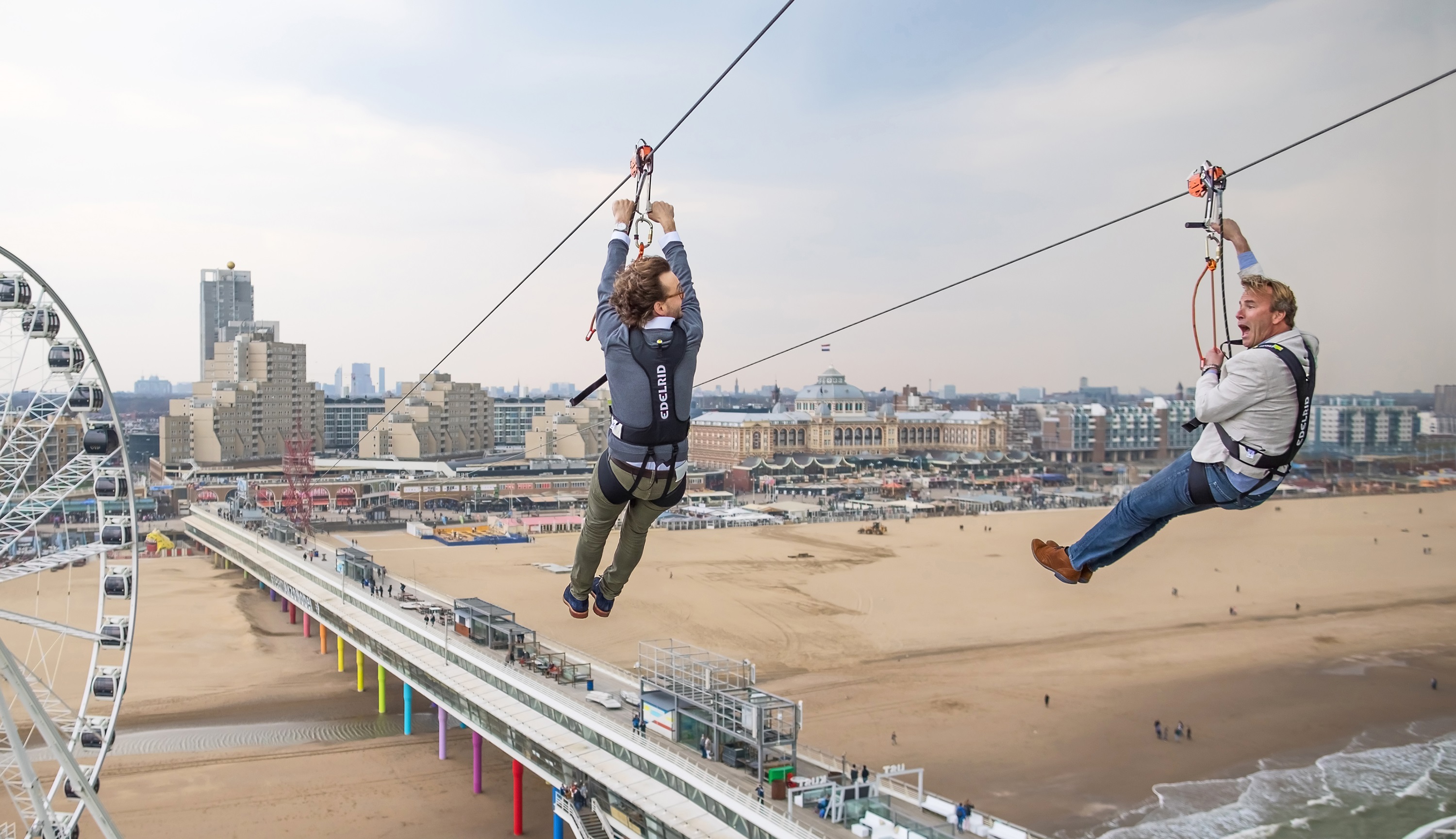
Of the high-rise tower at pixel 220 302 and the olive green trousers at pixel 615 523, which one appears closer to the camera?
the olive green trousers at pixel 615 523

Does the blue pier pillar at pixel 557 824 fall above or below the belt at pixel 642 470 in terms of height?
below

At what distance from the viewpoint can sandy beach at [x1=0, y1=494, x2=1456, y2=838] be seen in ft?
54.0

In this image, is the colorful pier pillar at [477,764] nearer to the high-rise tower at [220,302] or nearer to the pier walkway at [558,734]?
the pier walkway at [558,734]

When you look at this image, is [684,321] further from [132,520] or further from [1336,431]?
[1336,431]

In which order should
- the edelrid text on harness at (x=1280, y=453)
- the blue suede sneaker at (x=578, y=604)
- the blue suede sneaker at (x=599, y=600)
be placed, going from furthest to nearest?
1. the blue suede sneaker at (x=578, y=604)
2. the blue suede sneaker at (x=599, y=600)
3. the edelrid text on harness at (x=1280, y=453)

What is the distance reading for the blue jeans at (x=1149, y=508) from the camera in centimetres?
346

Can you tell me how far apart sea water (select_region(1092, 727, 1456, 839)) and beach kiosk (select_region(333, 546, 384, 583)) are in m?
18.6

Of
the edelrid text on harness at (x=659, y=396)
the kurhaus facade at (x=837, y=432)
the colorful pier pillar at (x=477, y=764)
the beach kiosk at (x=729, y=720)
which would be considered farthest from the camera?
the kurhaus facade at (x=837, y=432)

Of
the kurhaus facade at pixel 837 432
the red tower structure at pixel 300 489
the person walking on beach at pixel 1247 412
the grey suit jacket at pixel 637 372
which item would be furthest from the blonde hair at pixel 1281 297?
the kurhaus facade at pixel 837 432

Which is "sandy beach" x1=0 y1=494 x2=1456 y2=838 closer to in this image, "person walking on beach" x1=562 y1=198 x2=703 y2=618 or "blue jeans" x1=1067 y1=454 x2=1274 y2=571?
"blue jeans" x1=1067 y1=454 x2=1274 y2=571

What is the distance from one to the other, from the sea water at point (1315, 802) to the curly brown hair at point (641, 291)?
13559 millimetres

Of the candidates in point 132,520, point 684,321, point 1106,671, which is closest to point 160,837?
point 132,520

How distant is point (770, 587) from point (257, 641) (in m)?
14.9

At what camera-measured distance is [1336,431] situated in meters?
36.3
